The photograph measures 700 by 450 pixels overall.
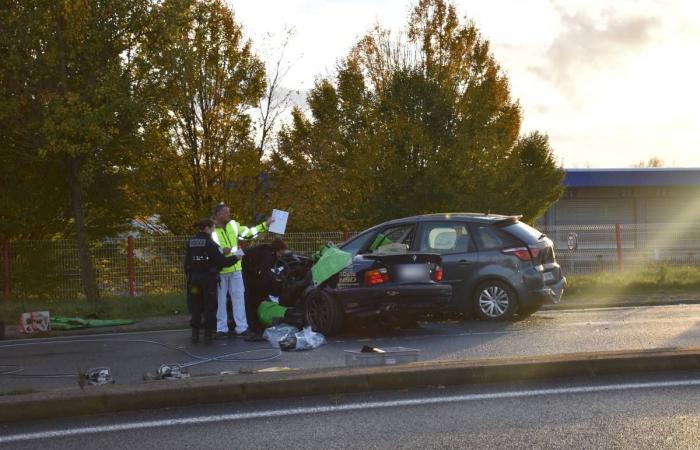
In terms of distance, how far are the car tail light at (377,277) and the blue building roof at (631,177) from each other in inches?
1600

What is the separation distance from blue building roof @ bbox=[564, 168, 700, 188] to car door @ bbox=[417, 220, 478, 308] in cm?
3856

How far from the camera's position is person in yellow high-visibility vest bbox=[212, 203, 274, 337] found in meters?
12.3

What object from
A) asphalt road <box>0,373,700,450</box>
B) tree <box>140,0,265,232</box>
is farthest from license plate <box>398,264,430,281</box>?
tree <box>140,0,265,232</box>

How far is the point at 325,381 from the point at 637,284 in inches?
513

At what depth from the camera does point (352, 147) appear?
32.4m

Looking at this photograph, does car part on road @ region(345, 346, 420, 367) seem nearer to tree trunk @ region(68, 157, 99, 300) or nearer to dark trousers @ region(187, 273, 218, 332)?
dark trousers @ region(187, 273, 218, 332)

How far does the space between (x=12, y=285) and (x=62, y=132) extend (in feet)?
14.4

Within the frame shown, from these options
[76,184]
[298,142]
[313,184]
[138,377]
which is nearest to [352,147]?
[298,142]

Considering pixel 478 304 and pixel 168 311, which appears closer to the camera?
pixel 478 304

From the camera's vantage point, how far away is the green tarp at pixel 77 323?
565 inches

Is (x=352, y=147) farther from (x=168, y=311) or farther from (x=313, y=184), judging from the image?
(x=168, y=311)

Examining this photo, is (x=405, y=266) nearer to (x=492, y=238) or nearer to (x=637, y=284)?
(x=492, y=238)

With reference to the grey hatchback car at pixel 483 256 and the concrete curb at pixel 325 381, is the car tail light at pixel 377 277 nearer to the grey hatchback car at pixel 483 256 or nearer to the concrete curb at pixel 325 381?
the grey hatchback car at pixel 483 256

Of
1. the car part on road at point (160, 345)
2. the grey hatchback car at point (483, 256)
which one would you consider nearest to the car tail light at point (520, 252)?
the grey hatchback car at point (483, 256)
